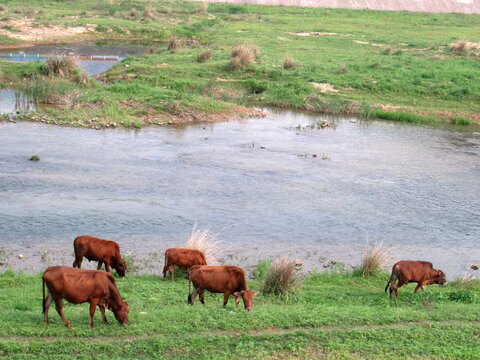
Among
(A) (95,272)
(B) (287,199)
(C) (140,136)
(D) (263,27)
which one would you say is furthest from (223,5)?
(A) (95,272)

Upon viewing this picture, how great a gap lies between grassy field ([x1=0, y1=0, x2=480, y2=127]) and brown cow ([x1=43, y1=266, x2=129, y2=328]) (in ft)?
60.7

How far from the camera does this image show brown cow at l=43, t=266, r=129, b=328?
27.4 feet

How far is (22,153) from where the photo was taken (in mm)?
21312

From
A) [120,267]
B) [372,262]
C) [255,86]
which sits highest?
[255,86]

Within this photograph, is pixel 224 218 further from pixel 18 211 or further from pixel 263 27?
pixel 263 27

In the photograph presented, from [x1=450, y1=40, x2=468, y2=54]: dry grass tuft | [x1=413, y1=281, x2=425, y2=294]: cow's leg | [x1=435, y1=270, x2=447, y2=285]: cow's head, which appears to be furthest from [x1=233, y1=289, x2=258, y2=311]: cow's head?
[x1=450, y1=40, x2=468, y2=54]: dry grass tuft

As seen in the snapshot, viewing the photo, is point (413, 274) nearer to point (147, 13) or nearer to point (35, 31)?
point (35, 31)

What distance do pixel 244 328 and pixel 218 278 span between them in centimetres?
119

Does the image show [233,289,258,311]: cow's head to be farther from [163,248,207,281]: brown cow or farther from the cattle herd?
[163,248,207,281]: brown cow

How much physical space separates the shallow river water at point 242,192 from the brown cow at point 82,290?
14.3ft

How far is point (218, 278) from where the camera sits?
984cm

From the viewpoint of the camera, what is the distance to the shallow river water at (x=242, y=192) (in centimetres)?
1477

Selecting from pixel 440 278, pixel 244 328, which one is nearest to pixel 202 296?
pixel 244 328

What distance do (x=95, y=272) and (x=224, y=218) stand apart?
26.9 feet
